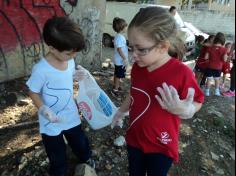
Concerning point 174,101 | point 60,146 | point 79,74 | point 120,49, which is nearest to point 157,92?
point 174,101

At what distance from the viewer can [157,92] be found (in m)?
1.76

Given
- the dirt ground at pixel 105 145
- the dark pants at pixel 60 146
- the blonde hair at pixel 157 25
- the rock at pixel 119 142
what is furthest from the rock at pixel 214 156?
the blonde hair at pixel 157 25

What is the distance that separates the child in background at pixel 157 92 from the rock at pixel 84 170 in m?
0.81

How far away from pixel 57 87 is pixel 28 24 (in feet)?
10.7

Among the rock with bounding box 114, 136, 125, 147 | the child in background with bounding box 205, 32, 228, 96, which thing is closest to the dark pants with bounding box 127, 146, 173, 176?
the rock with bounding box 114, 136, 125, 147

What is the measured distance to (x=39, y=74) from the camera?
6.98 feet

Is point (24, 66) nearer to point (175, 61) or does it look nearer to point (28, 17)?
point (28, 17)

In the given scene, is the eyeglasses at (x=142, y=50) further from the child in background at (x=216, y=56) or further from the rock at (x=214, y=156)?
the child in background at (x=216, y=56)

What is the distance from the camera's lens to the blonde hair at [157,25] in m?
1.62

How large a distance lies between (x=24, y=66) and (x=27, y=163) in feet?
8.69

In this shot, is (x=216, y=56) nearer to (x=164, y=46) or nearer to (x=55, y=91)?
(x=55, y=91)

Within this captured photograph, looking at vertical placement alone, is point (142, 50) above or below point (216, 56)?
above

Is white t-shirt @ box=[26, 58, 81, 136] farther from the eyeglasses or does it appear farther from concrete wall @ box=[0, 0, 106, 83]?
concrete wall @ box=[0, 0, 106, 83]

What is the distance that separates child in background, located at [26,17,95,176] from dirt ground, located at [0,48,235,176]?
0.61 metres
